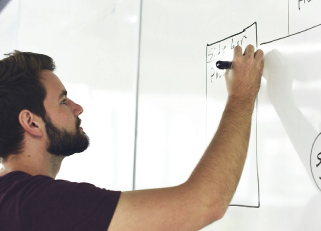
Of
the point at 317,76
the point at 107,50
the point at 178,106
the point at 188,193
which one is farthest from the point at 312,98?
the point at 107,50

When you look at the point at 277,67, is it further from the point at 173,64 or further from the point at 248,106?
the point at 173,64

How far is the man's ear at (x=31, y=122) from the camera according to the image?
100 cm

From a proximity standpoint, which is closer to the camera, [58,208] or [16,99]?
[58,208]

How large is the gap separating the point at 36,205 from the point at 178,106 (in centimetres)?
45

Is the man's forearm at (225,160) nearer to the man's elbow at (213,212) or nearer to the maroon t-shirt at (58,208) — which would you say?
the man's elbow at (213,212)

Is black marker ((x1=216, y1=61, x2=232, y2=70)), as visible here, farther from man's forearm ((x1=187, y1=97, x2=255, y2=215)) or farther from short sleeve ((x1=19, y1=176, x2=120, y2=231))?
short sleeve ((x1=19, y1=176, x2=120, y2=231))

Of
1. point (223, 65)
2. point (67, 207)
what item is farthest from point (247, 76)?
point (67, 207)

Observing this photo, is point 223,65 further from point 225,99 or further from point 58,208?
point 58,208

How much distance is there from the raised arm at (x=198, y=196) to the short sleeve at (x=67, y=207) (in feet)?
0.07

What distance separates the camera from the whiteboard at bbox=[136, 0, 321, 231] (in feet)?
2.45

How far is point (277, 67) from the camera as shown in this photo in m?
0.82

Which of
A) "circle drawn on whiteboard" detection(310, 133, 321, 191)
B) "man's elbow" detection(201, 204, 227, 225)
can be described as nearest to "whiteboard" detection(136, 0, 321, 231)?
"circle drawn on whiteboard" detection(310, 133, 321, 191)

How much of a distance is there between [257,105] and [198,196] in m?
0.23

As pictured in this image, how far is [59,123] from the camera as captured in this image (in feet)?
3.37
